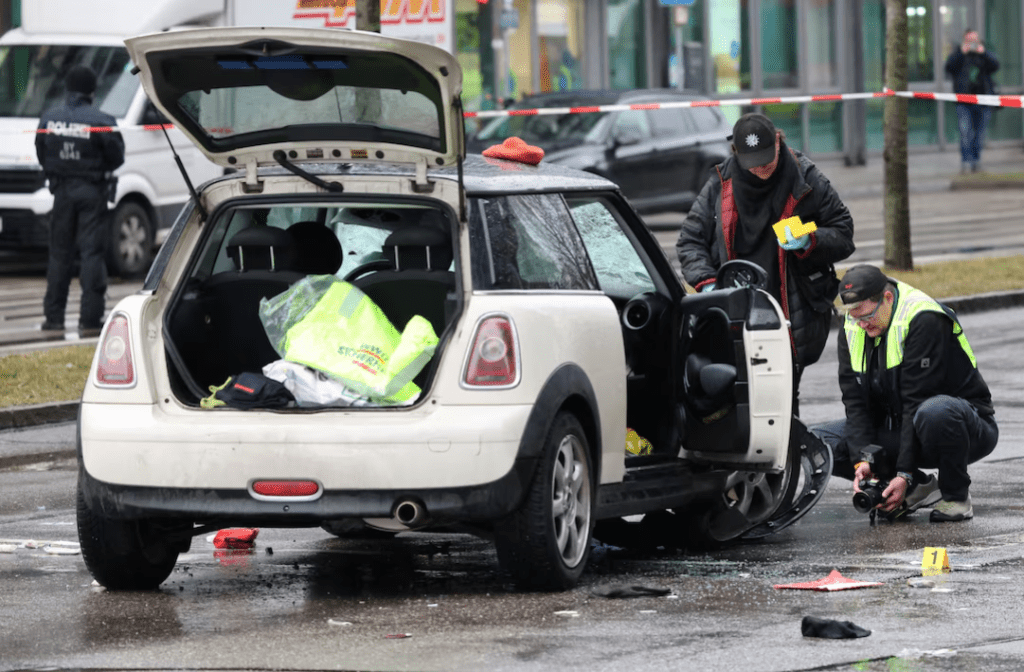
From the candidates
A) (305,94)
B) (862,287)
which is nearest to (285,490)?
(305,94)

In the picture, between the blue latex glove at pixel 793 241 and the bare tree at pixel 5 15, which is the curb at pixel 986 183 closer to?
the bare tree at pixel 5 15

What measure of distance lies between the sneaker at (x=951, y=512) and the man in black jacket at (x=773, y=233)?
35.9 inches

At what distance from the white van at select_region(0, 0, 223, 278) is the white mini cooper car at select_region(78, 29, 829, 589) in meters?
12.9

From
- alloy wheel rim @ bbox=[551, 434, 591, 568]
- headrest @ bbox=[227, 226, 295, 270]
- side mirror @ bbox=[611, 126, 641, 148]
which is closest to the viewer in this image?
alloy wheel rim @ bbox=[551, 434, 591, 568]

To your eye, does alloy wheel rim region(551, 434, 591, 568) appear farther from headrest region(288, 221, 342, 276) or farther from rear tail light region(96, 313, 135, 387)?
rear tail light region(96, 313, 135, 387)

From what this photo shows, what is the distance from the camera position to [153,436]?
21.4ft

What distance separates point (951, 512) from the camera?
809 cm

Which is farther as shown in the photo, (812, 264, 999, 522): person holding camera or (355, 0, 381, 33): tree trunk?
(355, 0, 381, 33): tree trunk

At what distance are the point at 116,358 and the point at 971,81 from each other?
1075 inches

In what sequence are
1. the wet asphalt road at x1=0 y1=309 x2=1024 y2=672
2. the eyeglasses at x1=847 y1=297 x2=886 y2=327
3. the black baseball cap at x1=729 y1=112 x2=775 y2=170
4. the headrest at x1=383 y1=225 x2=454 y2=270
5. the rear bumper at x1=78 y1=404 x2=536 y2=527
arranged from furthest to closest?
1. the black baseball cap at x1=729 y1=112 x2=775 y2=170
2. the eyeglasses at x1=847 y1=297 x2=886 y2=327
3. the headrest at x1=383 y1=225 x2=454 y2=270
4. the rear bumper at x1=78 y1=404 x2=536 y2=527
5. the wet asphalt road at x1=0 y1=309 x2=1024 y2=672

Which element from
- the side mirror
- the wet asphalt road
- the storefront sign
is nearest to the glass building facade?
the side mirror

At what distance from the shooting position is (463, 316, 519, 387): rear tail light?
645 centimetres

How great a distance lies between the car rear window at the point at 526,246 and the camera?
6676 millimetres

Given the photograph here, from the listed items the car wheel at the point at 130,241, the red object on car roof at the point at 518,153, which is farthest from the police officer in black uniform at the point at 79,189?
the red object on car roof at the point at 518,153
